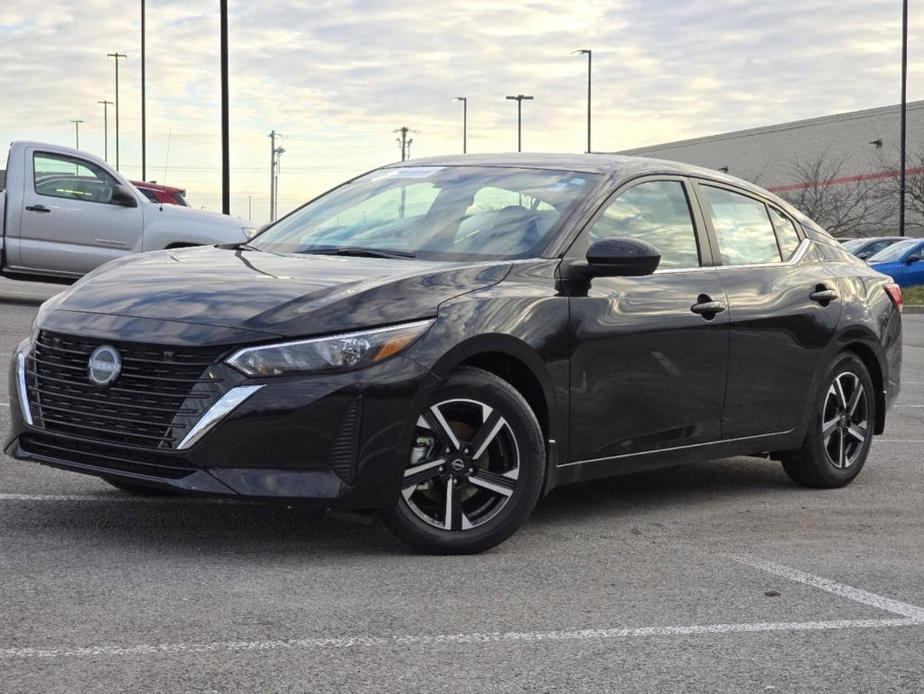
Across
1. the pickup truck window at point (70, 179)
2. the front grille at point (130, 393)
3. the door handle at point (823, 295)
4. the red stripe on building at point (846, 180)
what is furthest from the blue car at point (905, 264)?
the front grille at point (130, 393)

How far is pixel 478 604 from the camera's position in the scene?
4.80 meters

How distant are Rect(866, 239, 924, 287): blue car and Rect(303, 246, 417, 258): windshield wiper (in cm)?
2647

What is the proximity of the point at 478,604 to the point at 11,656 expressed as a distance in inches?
60.0

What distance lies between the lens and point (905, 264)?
31.5 metres

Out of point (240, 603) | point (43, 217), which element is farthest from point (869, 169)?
point (240, 603)

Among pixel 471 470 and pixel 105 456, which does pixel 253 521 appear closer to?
pixel 105 456

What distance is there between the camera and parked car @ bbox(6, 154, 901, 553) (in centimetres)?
507

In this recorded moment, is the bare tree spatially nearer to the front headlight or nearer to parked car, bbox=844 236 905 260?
parked car, bbox=844 236 905 260

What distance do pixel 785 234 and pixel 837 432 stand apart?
A: 1.07 m

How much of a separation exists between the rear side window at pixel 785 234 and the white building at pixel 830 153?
47624mm

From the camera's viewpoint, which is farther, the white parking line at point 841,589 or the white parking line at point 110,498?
the white parking line at point 110,498

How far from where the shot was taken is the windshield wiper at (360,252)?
602 centimetres

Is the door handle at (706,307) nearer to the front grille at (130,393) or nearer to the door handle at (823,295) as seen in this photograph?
the door handle at (823,295)

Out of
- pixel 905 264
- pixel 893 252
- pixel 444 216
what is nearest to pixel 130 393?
pixel 444 216
